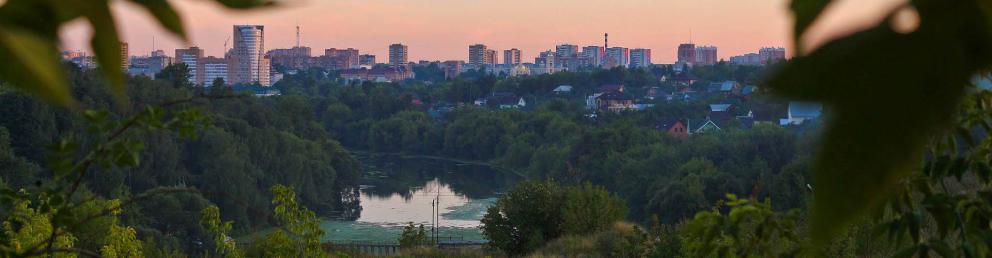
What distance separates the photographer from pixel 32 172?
63.8 ft

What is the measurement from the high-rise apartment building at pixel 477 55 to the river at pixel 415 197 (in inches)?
2149

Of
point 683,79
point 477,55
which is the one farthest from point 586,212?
point 477,55

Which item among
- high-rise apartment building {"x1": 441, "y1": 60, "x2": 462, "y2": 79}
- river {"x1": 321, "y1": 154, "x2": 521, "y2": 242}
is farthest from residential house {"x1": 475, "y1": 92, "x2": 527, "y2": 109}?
high-rise apartment building {"x1": 441, "y1": 60, "x2": 462, "y2": 79}

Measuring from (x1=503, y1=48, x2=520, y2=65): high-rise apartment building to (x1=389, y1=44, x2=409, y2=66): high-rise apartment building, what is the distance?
10.7 meters

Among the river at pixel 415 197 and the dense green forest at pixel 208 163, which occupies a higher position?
the dense green forest at pixel 208 163

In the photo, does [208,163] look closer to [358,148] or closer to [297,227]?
[358,148]

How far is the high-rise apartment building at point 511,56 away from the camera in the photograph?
104 m

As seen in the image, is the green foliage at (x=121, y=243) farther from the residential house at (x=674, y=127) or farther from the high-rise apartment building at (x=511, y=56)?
the high-rise apartment building at (x=511, y=56)

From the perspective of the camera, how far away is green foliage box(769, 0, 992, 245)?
0.47ft

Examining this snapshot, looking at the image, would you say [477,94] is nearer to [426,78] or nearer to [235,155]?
[426,78]

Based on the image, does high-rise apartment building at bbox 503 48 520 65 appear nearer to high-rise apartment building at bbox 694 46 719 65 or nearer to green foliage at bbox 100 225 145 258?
high-rise apartment building at bbox 694 46 719 65

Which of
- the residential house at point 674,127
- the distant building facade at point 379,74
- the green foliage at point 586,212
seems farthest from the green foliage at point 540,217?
the distant building facade at point 379,74

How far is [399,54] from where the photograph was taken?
9862 centimetres

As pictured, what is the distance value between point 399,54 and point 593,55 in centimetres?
1833
